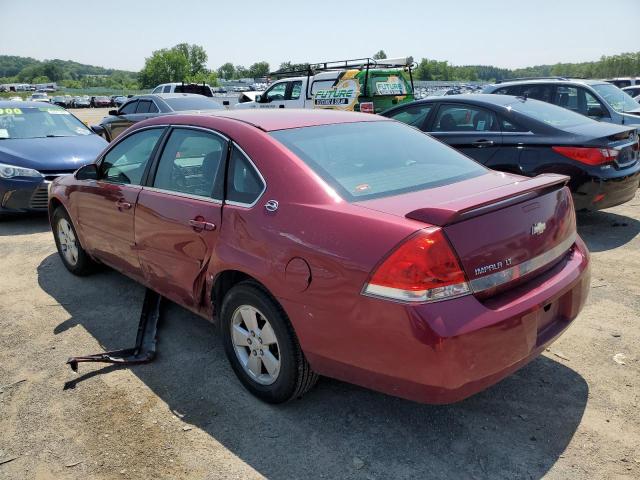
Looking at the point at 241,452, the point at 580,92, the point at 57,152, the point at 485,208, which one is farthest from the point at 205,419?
the point at 580,92

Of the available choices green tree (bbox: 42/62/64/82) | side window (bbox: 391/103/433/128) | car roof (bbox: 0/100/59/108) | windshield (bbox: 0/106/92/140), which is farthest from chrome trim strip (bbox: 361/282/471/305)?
green tree (bbox: 42/62/64/82)

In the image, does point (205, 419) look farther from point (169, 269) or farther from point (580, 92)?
point (580, 92)

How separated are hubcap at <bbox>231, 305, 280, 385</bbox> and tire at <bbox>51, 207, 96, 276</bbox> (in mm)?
2519

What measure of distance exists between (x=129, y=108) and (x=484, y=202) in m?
12.4

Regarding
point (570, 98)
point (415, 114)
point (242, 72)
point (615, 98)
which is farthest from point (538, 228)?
point (242, 72)

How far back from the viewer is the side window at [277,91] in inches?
540

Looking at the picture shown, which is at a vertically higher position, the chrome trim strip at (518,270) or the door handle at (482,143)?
the door handle at (482,143)

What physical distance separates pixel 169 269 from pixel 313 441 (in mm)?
1535

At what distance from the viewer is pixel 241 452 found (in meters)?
2.60

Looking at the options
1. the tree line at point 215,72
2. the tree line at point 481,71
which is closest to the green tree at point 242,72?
the tree line at point 215,72

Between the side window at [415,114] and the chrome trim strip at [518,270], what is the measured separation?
14.4ft

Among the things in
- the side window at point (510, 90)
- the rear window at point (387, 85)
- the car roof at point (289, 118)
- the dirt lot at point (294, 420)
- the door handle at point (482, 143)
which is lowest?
the dirt lot at point (294, 420)

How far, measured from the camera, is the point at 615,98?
31.0 feet

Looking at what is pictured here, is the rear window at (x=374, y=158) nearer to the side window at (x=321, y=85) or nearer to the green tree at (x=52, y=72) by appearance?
the side window at (x=321, y=85)
